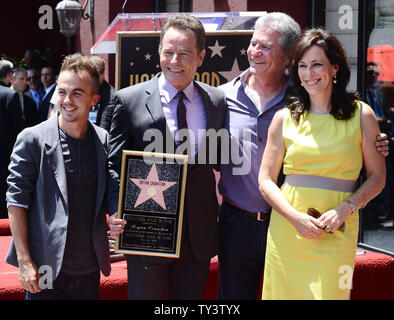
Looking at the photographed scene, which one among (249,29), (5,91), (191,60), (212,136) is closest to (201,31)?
(191,60)

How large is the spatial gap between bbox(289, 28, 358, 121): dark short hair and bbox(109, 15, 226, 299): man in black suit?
0.44 metres

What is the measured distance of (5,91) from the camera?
775cm

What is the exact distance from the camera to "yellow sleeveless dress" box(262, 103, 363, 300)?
2.91 m

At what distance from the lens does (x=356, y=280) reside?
439 cm

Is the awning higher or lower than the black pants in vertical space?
higher

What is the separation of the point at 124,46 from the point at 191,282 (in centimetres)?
222

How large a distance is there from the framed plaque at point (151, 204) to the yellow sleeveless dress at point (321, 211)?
0.48 m

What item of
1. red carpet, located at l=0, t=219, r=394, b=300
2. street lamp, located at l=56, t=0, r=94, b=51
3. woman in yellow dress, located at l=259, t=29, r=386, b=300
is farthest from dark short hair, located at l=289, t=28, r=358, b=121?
street lamp, located at l=56, t=0, r=94, b=51

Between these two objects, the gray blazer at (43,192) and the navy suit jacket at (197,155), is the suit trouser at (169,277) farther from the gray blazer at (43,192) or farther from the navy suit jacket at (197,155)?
the gray blazer at (43,192)

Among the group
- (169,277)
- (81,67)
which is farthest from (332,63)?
(169,277)

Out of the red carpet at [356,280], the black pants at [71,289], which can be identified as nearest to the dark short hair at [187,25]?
the black pants at [71,289]

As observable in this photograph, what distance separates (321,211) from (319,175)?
16cm

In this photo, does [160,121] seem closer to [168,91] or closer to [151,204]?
[168,91]

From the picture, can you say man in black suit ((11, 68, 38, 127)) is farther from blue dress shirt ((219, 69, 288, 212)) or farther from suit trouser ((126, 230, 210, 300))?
suit trouser ((126, 230, 210, 300))
